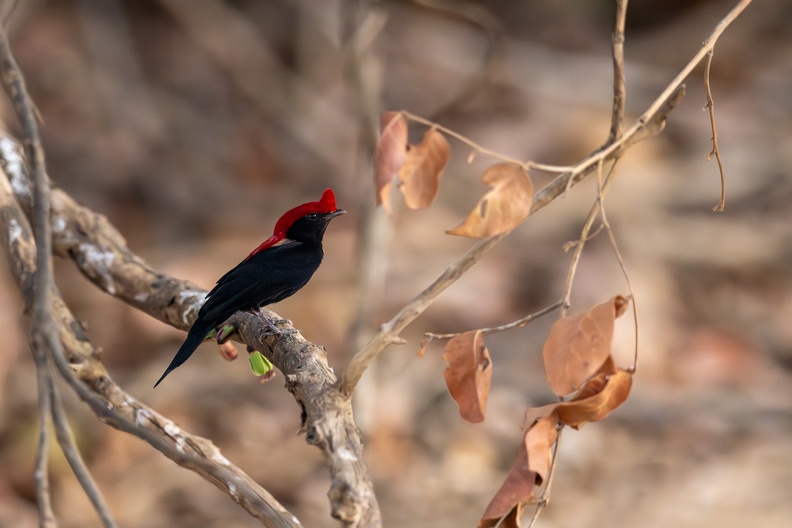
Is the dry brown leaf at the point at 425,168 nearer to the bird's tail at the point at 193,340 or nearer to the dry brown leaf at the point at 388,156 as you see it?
the dry brown leaf at the point at 388,156

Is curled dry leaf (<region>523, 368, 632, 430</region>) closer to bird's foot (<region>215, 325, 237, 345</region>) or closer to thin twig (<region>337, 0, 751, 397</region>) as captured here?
thin twig (<region>337, 0, 751, 397</region>)

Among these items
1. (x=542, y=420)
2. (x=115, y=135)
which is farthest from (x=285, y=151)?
(x=542, y=420)

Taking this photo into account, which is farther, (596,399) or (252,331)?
(252,331)

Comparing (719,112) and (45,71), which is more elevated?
(719,112)

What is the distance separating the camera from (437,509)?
545 cm

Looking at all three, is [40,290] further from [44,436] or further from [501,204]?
[501,204]

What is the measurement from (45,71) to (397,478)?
519 cm

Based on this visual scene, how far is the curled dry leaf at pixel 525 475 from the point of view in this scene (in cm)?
157

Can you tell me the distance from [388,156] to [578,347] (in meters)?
0.47

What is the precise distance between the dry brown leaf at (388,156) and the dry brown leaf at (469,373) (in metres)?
0.31

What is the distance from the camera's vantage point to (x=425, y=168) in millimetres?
1579

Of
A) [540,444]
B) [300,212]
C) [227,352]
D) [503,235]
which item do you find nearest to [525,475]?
[540,444]

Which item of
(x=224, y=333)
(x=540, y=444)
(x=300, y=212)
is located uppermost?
(x=300, y=212)

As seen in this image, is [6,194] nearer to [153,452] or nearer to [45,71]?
[153,452]
